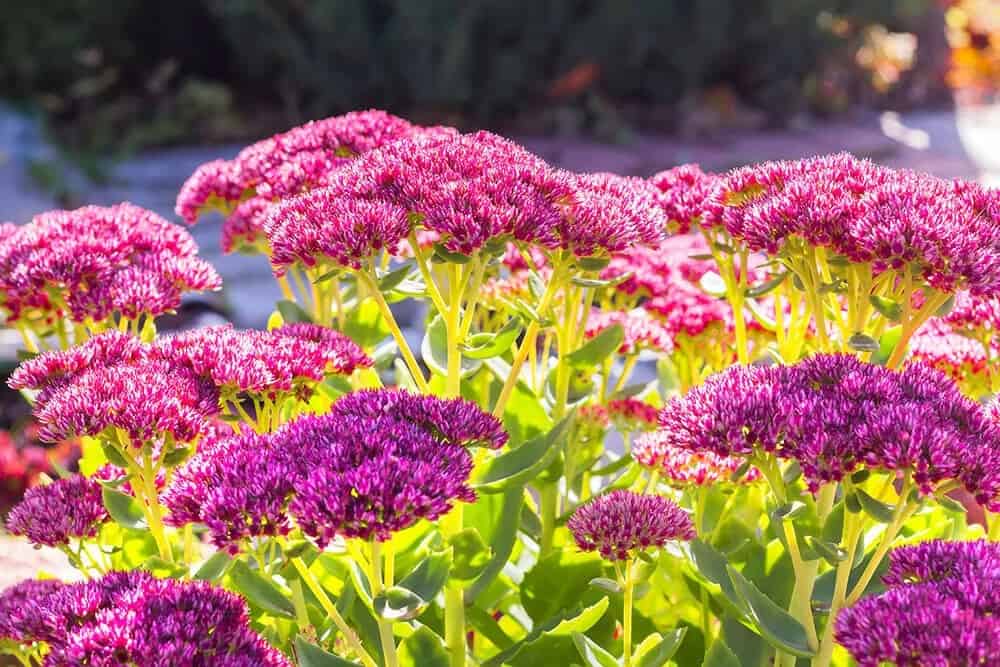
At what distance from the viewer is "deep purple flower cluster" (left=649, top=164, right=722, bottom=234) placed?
6.35ft

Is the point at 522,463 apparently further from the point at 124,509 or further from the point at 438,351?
the point at 124,509

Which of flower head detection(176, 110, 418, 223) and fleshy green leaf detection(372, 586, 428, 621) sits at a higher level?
flower head detection(176, 110, 418, 223)

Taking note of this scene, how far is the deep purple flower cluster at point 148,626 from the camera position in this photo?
1.22 meters

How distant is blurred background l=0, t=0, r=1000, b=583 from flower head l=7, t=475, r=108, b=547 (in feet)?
18.2

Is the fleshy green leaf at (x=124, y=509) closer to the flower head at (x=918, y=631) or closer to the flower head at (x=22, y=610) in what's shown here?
the flower head at (x=22, y=610)

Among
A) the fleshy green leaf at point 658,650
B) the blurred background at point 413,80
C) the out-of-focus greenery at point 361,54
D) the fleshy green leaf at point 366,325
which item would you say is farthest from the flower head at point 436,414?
the out-of-focus greenery at point 361,54

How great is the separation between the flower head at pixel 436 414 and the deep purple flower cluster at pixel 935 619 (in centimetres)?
46

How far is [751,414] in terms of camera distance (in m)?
1.33

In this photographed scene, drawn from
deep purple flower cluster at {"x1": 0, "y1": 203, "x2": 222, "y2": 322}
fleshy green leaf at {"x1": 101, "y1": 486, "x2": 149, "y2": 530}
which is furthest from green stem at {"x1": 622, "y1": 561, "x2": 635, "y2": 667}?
deep purple flower cluster at {"x1": 0, "y1": 203, "x2": 222, "y2": 322}

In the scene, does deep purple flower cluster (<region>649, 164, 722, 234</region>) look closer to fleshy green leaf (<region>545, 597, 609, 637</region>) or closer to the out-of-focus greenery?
fleshy green leaf (<region>545, 597, 609, 637</region>)

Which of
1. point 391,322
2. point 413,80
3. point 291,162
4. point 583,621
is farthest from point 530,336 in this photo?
point 413,80

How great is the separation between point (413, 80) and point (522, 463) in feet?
24.1

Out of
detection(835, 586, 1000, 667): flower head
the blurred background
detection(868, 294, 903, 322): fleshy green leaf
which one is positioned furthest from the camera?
the blurred background

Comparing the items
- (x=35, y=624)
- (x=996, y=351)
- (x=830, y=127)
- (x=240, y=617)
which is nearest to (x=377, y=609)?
(x=240, y=617)
